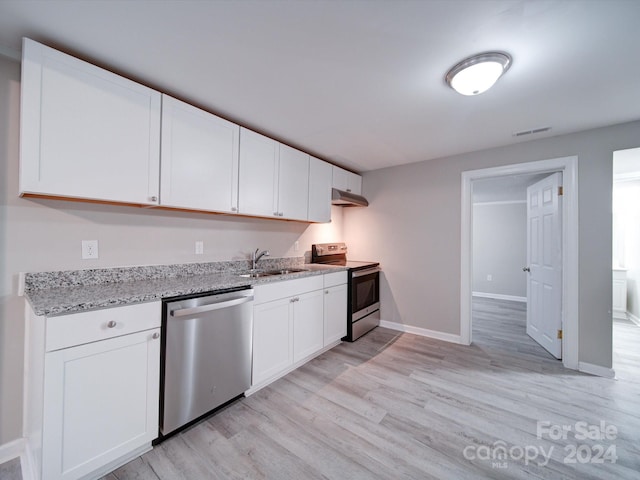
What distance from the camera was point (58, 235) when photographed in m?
1.63

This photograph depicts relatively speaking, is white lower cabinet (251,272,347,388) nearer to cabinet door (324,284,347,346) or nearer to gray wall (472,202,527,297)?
cabinet door (324,284,347,346)

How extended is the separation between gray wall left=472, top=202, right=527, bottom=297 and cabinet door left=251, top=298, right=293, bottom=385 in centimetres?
548

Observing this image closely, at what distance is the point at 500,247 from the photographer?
5.87 m

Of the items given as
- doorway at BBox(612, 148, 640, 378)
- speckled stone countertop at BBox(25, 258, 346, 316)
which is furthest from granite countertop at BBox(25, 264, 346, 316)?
doorway at BBox(612, 148, 640, 378)

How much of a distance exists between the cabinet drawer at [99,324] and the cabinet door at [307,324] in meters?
1.21

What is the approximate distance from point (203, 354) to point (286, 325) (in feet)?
2.58

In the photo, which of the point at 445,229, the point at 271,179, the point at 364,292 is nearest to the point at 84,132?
the point at 271,179

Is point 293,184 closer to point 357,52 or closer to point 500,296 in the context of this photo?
point 357,52

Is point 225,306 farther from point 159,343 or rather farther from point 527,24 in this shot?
point 527,24

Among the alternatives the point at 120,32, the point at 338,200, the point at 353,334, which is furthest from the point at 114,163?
the point at 353,334

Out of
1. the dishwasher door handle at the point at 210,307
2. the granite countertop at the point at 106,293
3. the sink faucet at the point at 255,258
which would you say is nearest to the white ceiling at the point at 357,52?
the sink faucet at the point at 255,258

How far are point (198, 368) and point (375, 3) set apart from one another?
222cm

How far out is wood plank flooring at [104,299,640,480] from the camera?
1.43 metres

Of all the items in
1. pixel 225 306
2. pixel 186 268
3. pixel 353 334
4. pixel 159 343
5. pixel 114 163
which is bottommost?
pixel 353 334
